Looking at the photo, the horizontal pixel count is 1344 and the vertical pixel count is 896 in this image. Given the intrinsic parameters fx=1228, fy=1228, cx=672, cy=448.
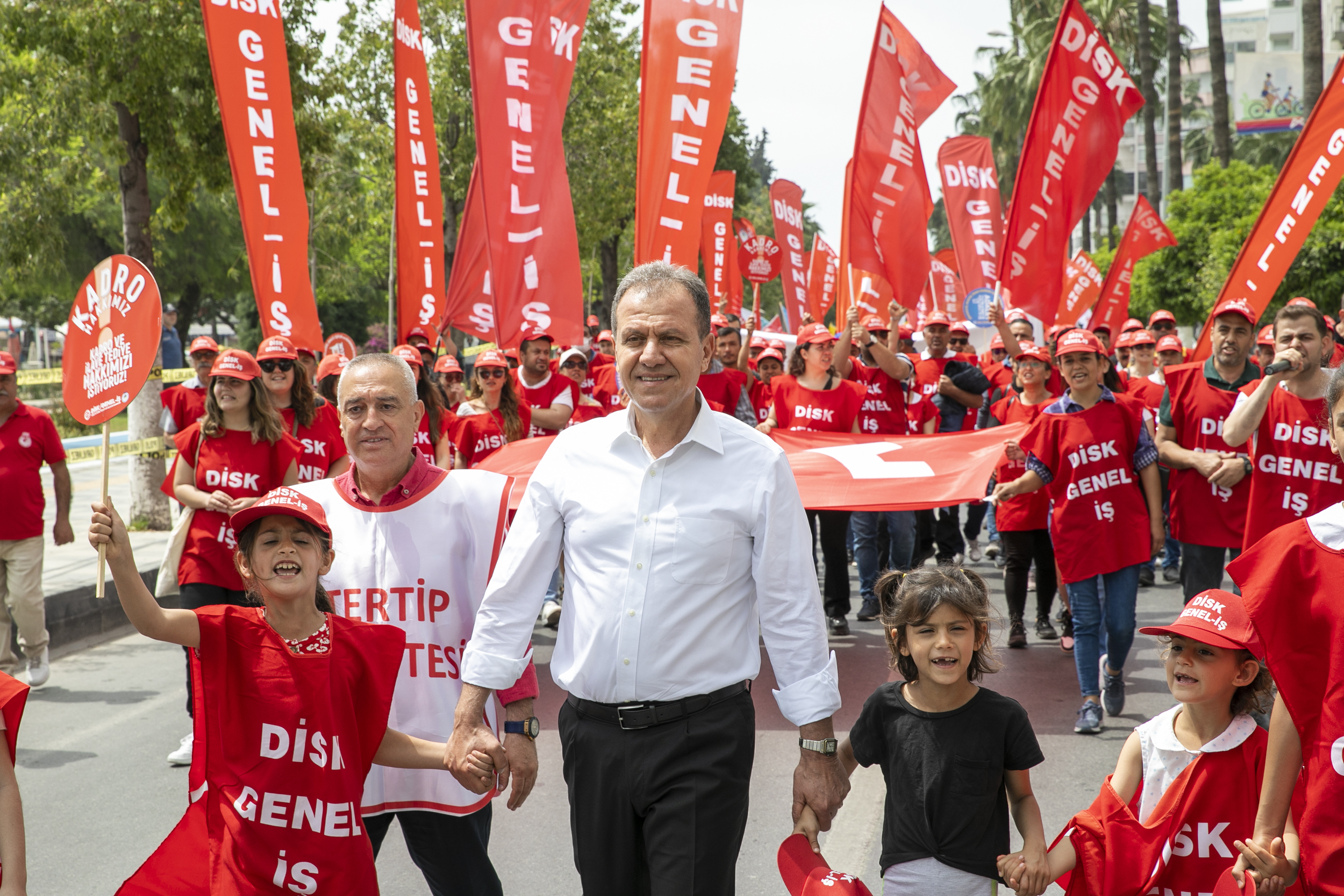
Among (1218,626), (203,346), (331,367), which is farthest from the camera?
(203,346)

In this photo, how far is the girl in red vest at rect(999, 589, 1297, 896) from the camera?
3273mm

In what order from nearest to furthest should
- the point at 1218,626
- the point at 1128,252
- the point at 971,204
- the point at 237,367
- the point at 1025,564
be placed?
the point at 1218,626, the point at 237,367, the point at 1025,564, the point at 971,204, the point at 1128,252

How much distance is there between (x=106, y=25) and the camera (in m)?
11.1

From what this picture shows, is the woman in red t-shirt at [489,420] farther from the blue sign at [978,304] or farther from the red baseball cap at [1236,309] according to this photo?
the blue sign at [978,304]

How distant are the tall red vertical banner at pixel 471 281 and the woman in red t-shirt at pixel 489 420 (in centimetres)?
93

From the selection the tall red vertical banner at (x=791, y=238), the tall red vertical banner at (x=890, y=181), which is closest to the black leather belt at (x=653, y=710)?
the tall red vertical banner at (x=890, y=181)

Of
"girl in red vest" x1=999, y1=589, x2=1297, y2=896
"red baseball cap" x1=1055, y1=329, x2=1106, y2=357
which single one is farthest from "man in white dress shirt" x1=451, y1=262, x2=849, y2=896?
"red baseball cap" x1=1055, y1=329, x2=1106, y2=357

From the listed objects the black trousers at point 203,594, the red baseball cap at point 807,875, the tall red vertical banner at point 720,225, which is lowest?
the red baseball cap at point 807,875

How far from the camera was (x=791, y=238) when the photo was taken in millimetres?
23891

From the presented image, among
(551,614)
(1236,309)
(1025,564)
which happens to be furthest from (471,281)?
(1236,309)

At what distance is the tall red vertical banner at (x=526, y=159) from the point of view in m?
8.62

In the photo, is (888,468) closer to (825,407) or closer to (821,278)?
(825,407)

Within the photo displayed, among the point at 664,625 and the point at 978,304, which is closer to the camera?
the point at 664,625

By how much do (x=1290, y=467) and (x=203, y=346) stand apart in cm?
797
